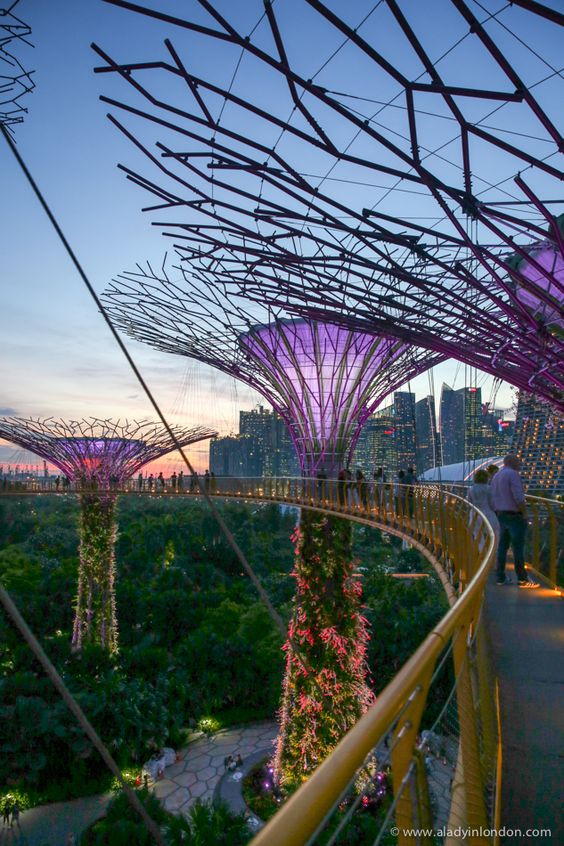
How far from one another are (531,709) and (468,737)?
141cm

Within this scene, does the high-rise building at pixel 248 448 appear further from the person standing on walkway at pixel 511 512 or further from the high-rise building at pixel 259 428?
the person standing on walkway at pixel 511 512

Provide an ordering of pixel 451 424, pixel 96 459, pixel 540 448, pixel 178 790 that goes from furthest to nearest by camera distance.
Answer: pixel 451 424
pixel 540 448
pixel 96 459
pixel 178 790

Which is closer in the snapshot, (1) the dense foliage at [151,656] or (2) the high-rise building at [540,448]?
(1) the dense foliage at [151,656]

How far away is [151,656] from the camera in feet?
60.2

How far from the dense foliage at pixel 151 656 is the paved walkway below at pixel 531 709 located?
11995mm

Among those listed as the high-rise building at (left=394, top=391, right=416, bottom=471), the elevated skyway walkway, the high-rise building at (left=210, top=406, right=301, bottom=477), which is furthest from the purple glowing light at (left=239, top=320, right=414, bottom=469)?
the high-rise building at (left=394, top=391, right=416, bottom=471)

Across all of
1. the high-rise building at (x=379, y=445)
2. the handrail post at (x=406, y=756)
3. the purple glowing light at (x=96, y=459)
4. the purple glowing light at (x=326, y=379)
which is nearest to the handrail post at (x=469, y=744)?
the handrail post at (x=406, y=756)

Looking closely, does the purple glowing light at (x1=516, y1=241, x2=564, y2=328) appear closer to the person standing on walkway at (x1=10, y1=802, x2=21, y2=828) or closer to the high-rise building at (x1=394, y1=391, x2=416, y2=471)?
the person standing on walkway at (x1=10, y1=802, x2=21, y2=828)

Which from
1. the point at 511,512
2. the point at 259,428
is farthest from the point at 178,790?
the point at 259,428

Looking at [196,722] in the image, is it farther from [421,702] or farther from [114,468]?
[421,702]

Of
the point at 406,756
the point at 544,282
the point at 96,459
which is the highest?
the point at 544,282

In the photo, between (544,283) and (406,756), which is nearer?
(406,756)

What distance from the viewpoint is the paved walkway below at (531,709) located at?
7.59ft

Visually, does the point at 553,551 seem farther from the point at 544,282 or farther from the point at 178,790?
the point at 544,282
